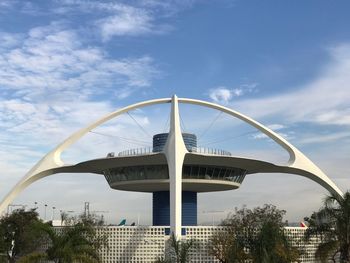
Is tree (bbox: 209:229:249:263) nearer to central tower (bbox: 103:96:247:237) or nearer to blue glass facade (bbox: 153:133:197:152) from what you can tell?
central tower (bbox: 103:96:247:237)

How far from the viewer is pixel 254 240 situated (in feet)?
104

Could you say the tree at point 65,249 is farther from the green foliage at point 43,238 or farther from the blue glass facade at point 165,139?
the blue glass facade at point 165,139

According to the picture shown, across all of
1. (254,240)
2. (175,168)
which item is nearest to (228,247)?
(254,240)

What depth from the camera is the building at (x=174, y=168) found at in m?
48.9

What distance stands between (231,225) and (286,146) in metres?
21.2

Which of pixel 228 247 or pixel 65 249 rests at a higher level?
pixel 228 247

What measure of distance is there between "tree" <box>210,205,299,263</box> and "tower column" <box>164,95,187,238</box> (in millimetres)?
4271

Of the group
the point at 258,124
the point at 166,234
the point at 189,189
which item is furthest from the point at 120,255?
A: the point at 258,124

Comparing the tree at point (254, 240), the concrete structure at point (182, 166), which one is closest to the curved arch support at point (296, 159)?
the concrete structure at point (182, 166)

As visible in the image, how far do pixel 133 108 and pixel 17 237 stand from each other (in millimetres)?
20594

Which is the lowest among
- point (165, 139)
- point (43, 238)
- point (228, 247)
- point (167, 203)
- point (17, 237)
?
point (228, 247)

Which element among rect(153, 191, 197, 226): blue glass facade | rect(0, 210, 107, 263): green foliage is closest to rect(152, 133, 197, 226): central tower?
rect(153, 191, 197, 226): blue glass facade

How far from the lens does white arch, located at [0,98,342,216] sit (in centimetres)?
5591

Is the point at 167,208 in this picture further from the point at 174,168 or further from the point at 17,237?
the point at 17,237
